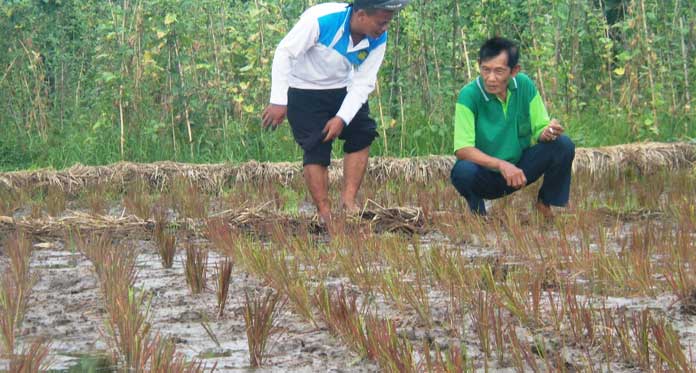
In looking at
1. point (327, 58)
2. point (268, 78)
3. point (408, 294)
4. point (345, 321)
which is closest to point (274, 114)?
point (327, 58)

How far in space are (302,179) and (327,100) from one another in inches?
76.4

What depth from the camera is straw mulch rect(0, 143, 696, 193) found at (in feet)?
24.4

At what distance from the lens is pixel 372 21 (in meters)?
5.24

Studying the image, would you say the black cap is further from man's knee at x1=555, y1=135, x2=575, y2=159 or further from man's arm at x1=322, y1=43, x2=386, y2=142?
man's knee at x1=555, y1=135, x2=575, y2=159

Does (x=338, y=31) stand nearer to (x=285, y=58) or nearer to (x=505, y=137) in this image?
(x=285, y=58)

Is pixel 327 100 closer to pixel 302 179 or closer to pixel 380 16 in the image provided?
pixel 380 16

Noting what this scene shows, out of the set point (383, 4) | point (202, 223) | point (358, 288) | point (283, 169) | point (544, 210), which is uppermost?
point (383, 4)

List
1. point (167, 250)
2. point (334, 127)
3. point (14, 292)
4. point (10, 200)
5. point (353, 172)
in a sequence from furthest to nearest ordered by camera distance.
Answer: point (10, 200) → point (353, 172) → point (334, 127) → point (167, 250) → point (14, 292)

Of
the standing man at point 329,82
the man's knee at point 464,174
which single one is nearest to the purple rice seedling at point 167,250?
the standing man at point 329,82

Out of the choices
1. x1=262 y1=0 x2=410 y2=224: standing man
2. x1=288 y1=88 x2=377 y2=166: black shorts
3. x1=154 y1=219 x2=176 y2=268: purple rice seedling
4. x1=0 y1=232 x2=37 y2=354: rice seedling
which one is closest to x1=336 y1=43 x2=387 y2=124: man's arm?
x1=262 y1=0 x2=410 y2=224: standing man

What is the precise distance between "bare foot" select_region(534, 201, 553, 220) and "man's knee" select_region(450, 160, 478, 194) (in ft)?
1.25

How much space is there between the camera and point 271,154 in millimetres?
8477

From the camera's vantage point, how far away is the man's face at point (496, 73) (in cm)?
500

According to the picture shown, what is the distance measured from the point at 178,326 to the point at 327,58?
2531 mm
